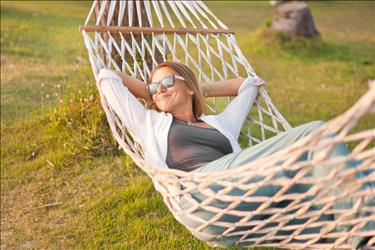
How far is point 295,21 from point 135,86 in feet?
15.1

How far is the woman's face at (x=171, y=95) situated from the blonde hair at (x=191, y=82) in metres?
0.02

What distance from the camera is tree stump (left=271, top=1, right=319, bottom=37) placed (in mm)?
6840

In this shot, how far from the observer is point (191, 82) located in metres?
2.57

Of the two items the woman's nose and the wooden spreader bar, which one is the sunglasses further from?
the wooden spreader bar

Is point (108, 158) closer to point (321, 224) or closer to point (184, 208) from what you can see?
point (184, 208)

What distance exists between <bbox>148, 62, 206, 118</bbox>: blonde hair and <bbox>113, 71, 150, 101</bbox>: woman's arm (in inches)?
2.3

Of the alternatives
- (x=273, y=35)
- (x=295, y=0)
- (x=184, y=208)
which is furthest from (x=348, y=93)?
(x=184, y=208)

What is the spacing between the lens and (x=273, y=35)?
6.93 metres

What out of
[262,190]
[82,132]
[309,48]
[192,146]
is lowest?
[309,48]

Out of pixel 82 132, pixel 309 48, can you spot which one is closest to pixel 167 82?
pixel 82 132

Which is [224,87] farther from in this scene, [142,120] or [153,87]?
[142,120]

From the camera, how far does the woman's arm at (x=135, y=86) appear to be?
2.60 meters

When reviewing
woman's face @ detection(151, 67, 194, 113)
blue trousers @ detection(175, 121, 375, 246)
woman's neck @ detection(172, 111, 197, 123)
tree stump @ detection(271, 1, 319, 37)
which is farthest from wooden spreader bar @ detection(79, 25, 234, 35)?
tree stump @ detection(271, 1, 319, 37)

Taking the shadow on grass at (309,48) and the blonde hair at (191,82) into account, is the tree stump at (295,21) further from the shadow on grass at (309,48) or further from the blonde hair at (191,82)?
the blonde hair at (191,82)
